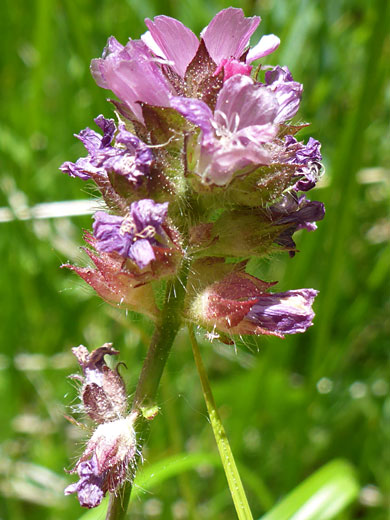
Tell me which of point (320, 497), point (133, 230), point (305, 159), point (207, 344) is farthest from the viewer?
point (207, 344)

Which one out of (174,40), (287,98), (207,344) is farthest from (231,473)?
(207,344)

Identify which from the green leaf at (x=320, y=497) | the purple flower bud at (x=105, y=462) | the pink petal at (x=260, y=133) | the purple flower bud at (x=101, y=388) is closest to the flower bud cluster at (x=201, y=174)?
the pink petal at (x=260, y=133)

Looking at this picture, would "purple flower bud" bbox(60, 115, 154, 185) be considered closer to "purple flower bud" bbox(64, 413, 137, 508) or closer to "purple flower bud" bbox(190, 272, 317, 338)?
"purple flower bud" bbox(190, 272, 317, 338)

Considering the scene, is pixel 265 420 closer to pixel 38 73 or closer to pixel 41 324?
pixel 41 324

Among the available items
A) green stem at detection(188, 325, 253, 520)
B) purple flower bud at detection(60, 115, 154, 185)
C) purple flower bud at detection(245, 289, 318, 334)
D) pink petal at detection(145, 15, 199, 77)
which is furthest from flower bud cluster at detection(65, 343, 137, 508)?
pink petal at detection(145, 15, 199, 77)

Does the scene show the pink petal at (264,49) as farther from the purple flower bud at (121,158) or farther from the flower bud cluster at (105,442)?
the flower bud cluster at (105,442)

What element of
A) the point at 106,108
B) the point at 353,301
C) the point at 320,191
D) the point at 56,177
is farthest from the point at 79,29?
the point at 353,301

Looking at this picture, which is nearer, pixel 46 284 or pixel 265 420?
pixel 265 420

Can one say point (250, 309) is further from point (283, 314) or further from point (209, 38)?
point (209, 38)
